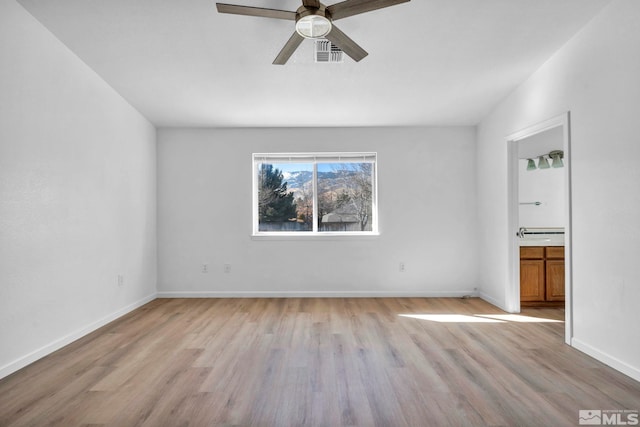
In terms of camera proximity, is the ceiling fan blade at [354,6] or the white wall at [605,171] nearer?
the ceiling fan blade at [354,6]

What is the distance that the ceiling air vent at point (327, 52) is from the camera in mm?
3081

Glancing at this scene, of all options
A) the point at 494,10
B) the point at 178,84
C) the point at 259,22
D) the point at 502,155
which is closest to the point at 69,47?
the point at 178,84

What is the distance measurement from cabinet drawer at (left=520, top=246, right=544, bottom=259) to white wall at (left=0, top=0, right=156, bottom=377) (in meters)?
4.83

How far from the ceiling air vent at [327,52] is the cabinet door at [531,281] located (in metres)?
3.27

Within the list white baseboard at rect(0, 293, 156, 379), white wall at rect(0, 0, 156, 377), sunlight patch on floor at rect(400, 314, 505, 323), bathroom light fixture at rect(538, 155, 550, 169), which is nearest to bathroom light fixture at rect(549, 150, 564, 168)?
bathroom light fixture at rect(538, 155, 550, 169)

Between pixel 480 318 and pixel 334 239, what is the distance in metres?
2.07

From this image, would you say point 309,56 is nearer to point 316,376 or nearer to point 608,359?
point 316,376

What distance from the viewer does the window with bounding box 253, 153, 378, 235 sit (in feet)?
16.8

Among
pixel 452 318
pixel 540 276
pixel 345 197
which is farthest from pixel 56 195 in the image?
pixel 540 276

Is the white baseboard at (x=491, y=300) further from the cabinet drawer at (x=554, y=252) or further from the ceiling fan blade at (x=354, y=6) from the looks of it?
the ceiling fan blade at (x=354, y=6)

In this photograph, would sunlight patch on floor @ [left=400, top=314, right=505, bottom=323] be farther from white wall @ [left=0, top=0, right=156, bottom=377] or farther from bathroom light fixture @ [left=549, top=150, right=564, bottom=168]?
white wall @ [left=0, top=0, right=156, bottom=377]

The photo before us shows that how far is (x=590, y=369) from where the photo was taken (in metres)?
2.54

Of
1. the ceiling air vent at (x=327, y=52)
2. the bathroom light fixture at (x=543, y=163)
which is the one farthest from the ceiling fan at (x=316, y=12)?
the bathroom light fixture at (x=543, y=163)

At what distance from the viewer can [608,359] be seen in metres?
2.59
